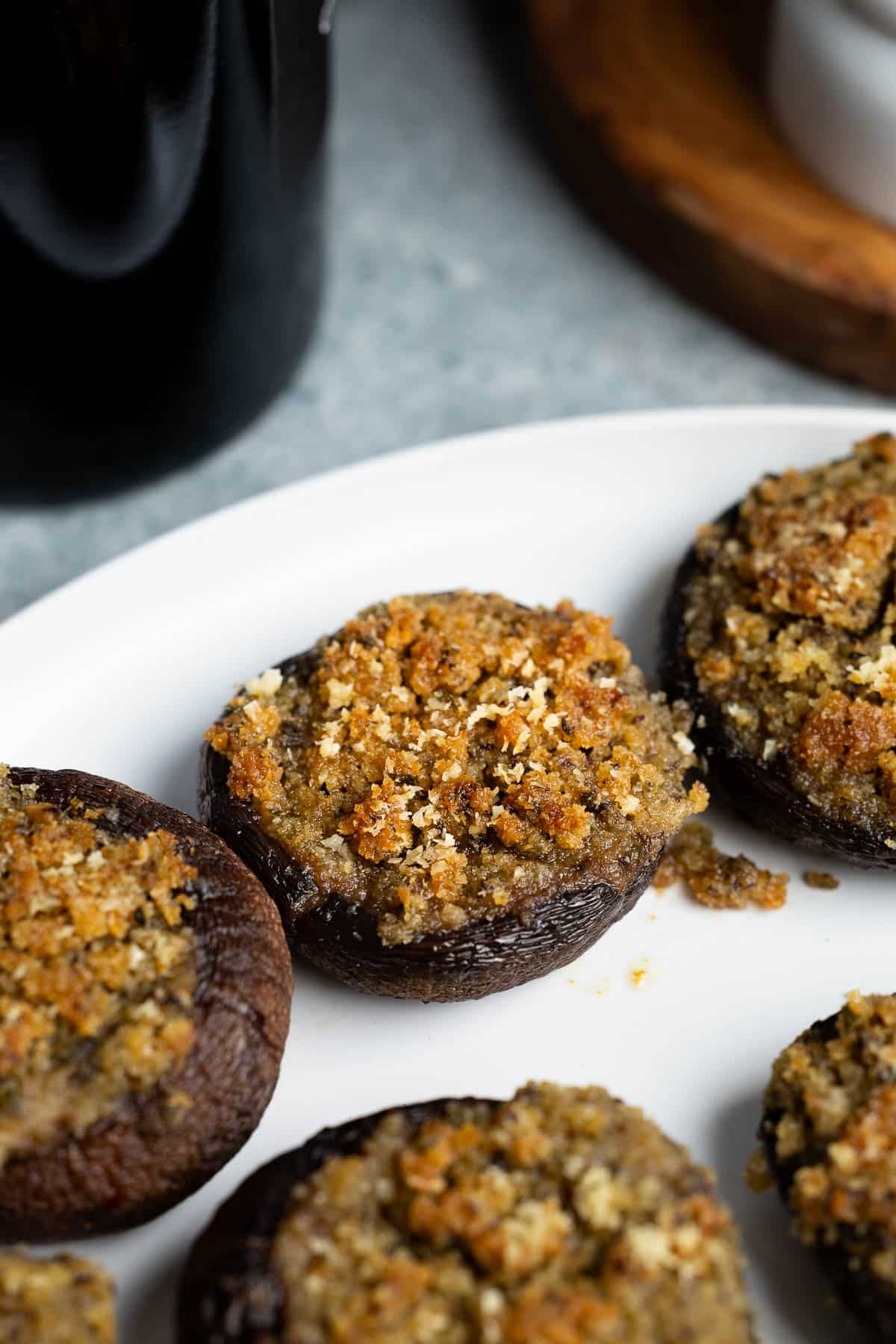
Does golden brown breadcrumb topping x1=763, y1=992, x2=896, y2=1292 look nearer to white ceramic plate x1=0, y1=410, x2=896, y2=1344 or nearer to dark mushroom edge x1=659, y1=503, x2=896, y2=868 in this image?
white ceramic plate x1=0, y1=410, x2=896, y2=1344

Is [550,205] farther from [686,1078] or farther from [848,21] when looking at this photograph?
[686,1078]

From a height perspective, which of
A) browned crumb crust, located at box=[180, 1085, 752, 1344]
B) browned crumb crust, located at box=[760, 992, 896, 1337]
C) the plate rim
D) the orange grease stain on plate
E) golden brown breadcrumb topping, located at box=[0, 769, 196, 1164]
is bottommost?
the orange grease stain on plate

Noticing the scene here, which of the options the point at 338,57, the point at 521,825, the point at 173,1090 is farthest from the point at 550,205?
the point at 173,1090

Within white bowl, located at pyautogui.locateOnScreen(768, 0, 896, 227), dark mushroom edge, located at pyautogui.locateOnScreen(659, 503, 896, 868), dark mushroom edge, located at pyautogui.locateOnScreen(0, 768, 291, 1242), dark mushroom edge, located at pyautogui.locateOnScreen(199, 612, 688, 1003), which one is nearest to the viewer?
dark mushroom edge, located at pyautogui.locateOnScreen(0, 768, 291, 1242)

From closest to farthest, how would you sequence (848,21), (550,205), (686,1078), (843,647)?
(686,1078), (843,647), (848,21), (550,205)

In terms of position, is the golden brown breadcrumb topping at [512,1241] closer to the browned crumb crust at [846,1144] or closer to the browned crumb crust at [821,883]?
the browned crumb crust at [846,1144]

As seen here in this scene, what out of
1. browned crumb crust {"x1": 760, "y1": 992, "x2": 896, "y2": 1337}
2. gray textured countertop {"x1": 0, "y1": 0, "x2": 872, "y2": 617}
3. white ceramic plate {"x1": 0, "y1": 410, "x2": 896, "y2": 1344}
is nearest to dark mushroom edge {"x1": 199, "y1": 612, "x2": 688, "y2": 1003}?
white ceramic plate {"x1": 0, "y1": 410, "x2": 896, "y2": 1344}

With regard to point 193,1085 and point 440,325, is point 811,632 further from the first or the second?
point 440,325
